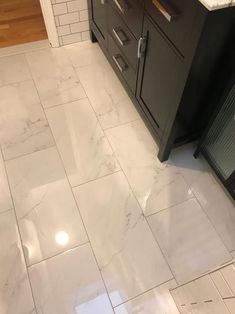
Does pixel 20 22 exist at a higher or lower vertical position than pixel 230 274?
higher

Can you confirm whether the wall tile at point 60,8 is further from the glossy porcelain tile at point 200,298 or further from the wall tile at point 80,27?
the glossy porcelain tile at point 200,298

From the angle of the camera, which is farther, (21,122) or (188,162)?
(21,122)

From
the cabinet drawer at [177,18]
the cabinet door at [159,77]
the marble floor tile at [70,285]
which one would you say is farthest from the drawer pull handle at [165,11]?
the marble floor tile at [70,285]

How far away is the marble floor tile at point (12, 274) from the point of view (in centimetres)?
118

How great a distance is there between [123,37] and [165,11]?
54 cm

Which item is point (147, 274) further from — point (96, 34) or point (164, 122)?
point (96, 34)

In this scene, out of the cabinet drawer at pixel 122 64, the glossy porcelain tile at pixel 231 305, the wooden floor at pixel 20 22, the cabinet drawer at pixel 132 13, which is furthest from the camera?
the wooden floor at pixel 20 22

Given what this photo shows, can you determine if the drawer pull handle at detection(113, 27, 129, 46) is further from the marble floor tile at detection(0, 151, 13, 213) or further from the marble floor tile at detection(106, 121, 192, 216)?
the marble floor tile at detection(0, 151, 13, 213)

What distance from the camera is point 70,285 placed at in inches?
48.4

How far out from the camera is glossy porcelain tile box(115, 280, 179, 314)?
1.18m

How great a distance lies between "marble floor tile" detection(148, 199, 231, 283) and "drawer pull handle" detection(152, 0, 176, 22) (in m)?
0.90

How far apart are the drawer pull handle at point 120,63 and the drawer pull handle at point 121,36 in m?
0.11

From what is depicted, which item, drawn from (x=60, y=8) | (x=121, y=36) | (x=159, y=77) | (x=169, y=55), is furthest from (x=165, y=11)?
(x=60, y=8)

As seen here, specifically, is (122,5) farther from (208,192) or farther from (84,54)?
(208,192)
